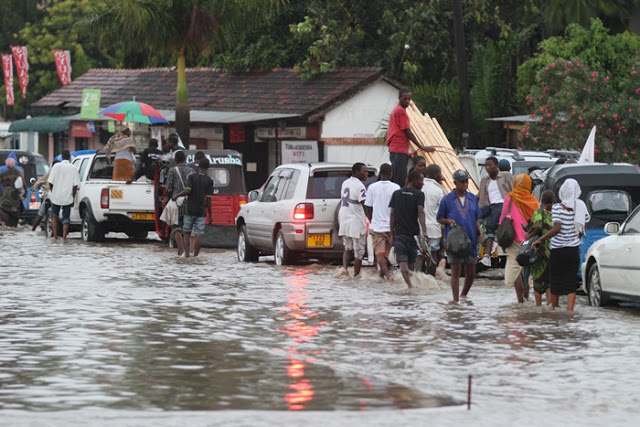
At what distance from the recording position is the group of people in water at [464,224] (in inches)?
647

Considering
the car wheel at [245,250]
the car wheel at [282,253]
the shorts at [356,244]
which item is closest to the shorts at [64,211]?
the car wheel at [245,250]

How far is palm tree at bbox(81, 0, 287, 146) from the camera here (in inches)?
1529

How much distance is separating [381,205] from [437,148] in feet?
13.6

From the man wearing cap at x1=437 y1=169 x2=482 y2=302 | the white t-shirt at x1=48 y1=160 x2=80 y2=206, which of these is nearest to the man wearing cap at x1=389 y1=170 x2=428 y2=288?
the man wearing cap at x1=437 y1=169 x2=482 y2=302

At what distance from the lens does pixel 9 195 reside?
34969 millimetres

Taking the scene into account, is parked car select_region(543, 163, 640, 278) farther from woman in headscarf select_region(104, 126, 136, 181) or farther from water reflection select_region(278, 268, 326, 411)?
woman in headscarf select_region(104, 126, 136, 181)

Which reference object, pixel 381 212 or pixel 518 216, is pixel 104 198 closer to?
pixel 381 212

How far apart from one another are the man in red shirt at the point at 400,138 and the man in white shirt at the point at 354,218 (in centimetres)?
125

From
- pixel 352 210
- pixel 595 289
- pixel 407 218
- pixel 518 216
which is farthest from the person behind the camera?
pixel 352 210

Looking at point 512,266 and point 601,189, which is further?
point 601,189

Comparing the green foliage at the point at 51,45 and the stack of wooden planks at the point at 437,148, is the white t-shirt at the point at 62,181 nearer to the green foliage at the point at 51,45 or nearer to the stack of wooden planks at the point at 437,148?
the stack of wooden planks at the point at 437,148

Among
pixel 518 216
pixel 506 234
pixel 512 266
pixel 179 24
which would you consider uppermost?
pixel 179 24

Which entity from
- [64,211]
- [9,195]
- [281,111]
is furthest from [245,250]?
[281,111]

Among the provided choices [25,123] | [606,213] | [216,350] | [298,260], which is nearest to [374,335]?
[216,350]
